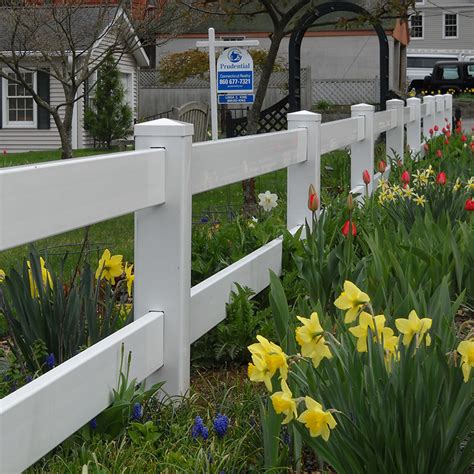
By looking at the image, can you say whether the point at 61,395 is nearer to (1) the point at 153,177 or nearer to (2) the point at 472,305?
(1) the point at 153,177

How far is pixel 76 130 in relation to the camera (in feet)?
95.8

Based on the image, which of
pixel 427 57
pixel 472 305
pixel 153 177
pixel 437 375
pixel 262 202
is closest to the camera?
pixel 437 375

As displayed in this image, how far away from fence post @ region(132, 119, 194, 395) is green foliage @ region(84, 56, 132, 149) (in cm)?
2398

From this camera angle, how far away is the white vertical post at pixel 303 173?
6.37m

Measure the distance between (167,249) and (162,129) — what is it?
15.9 inches

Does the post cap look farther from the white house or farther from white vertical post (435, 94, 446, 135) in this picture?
the white house

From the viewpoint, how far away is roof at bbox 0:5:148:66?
580 inches

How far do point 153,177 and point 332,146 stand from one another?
3866 millimetres

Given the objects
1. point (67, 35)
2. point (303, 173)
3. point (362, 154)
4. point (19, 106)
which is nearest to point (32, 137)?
point (19, 106)

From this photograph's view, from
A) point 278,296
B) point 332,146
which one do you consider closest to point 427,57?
point 332,146

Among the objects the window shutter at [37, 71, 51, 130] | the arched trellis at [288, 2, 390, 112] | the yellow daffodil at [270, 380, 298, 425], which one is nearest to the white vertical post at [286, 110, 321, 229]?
the yellow daffodil at [270, 380, 298, 425]

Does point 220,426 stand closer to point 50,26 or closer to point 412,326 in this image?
point 412,326

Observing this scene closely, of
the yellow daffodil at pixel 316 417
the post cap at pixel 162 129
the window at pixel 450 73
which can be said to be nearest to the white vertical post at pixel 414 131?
the post cap at pixel 162 129

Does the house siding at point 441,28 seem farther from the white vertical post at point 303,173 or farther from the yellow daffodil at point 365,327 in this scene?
the yellow daffodil at point 365,327
